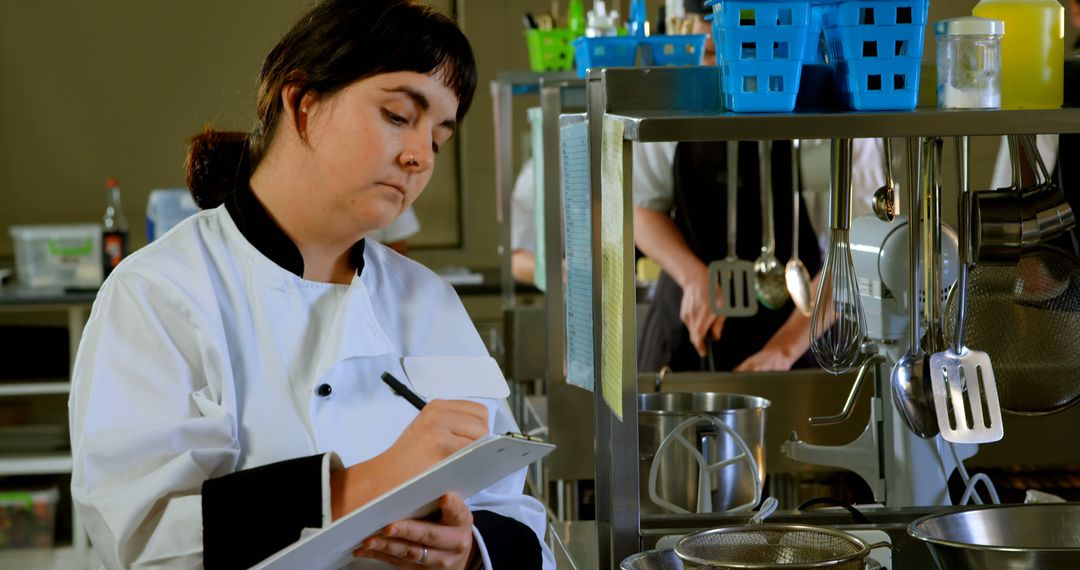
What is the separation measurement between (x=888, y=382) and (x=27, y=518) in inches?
134

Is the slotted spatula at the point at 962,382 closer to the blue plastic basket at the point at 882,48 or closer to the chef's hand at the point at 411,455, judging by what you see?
the blue plastic basket at the point at 882,48

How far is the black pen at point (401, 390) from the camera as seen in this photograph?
1.29 metres

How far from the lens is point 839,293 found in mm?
1488

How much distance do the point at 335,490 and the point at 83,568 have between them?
3.35 meters

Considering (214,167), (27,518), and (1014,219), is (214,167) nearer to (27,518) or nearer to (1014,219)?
(1014,219)

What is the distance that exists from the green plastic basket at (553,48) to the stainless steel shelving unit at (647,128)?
1.60m

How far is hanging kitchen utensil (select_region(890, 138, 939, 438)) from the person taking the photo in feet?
4.59

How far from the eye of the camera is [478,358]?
4.56 ft

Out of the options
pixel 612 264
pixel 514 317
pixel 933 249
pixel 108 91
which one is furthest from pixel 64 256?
pixel 933 249

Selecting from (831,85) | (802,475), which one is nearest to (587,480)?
(802,475)

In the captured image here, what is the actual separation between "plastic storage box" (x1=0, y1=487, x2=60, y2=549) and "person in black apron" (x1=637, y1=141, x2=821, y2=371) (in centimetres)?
223

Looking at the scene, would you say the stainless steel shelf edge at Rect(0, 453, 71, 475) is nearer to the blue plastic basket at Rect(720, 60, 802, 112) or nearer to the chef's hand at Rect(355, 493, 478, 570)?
the chef's hand at Rect(355, 493, 478, 570)

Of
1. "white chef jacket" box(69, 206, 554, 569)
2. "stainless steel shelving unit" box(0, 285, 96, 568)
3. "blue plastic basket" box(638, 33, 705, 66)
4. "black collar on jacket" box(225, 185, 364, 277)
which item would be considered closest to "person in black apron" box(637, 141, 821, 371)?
"blue plastic basket" box(638, 33, 705, 66)

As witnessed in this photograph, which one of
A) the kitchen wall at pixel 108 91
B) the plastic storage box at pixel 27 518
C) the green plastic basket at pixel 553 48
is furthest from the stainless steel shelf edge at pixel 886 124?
the kitchen wall at pixel 108 91
